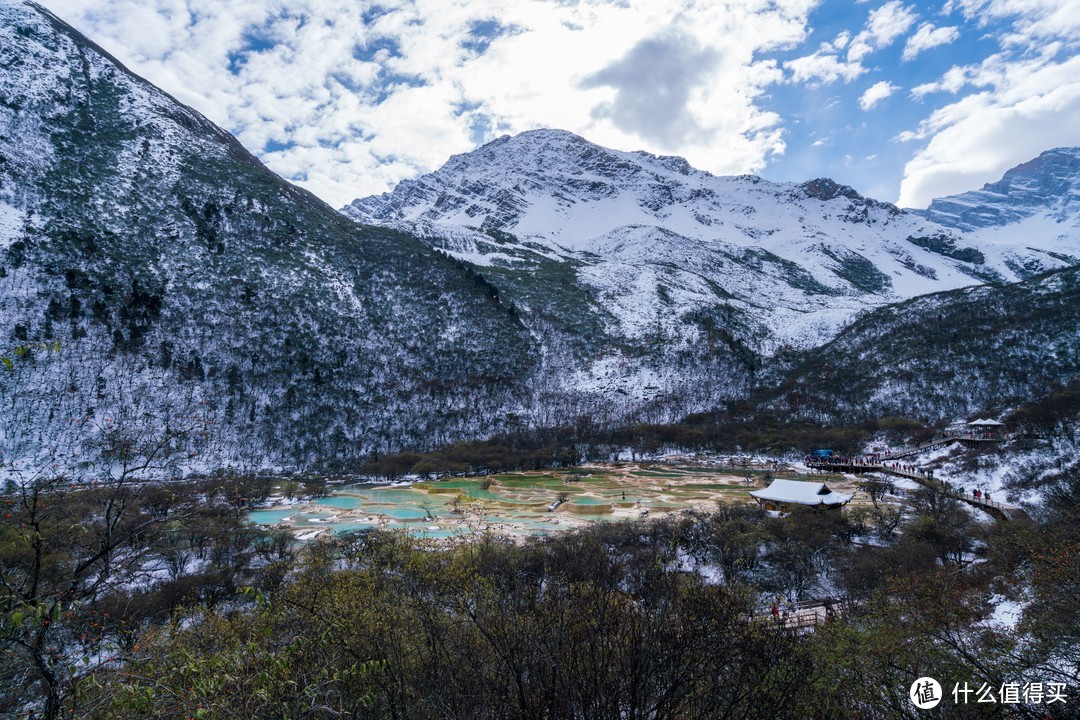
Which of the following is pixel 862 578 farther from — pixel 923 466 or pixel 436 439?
pixel 436 439

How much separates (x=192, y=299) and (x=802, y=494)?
92.4 meters

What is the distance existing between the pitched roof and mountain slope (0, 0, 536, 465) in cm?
6077

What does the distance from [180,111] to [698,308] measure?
456 ft

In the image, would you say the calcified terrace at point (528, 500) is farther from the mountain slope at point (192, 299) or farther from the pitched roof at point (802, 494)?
the mountain slope at point (192, 299)

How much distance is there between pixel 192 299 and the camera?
3140 inches

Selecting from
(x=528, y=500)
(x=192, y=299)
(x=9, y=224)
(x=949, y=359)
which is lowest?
(x=528, y=500)

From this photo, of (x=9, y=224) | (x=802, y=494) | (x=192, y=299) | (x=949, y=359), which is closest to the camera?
(x=802, y=494)

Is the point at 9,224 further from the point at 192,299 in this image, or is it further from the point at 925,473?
the point at 925,473

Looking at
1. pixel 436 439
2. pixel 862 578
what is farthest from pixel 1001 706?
pixel 436 439

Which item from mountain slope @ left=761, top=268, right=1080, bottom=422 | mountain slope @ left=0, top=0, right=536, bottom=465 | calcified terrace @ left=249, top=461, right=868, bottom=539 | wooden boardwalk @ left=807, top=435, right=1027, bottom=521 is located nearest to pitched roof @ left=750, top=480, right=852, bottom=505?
calcified terrace @ left=249, top=461, right=868, bottom=539

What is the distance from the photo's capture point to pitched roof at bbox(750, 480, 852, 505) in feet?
130

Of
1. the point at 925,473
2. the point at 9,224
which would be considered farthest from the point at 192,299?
the point at 925,473

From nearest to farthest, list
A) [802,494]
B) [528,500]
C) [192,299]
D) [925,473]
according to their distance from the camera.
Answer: [802,494], [528,500], [925,473], [192,299]

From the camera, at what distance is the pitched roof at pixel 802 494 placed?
39.7m
